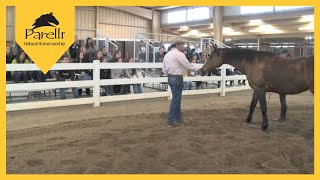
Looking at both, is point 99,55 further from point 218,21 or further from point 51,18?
point 218,21

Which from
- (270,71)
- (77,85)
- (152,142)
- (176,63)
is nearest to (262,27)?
(77,85)

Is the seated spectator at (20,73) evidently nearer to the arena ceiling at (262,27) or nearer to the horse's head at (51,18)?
the horse's head at (51,18)

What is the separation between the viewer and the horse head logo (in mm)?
6899

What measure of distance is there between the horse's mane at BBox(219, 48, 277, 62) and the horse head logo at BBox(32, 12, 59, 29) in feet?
12.0

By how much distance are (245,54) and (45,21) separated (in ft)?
13.9

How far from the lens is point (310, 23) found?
67.3 ft

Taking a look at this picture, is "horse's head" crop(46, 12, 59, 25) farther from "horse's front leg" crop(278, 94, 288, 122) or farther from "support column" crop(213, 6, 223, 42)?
"support column" crop(213, 6, 223, 42)

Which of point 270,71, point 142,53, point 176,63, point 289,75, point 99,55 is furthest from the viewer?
point 142,53

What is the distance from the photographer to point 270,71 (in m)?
5.26

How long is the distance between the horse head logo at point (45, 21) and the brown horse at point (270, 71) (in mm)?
3576

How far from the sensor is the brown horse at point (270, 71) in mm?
4977

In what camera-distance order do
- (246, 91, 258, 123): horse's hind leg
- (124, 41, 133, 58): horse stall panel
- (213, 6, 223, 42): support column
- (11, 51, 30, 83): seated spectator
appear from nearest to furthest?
(246, 91, 258, 123): horse's hind leg → (11, 51, 30, 83): seated spectator → (124, 41, 133, 58): horse stall panel → (213, 6, 223, 42): support column

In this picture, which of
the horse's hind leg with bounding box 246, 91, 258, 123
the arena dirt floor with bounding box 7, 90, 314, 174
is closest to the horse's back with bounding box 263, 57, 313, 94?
the horse's hind leg with bounding box 246, 91, 258, 123

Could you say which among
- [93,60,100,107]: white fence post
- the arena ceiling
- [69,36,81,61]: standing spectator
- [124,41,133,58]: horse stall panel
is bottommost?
[93,60,100,107]: white fence post
